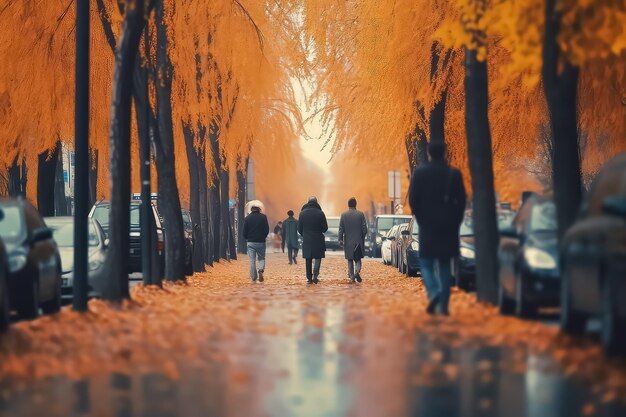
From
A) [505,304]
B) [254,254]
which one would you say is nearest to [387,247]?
[254,254]

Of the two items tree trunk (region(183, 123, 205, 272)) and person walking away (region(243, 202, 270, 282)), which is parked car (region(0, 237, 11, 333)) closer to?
person walking away (region(243, 202, 270, 282))

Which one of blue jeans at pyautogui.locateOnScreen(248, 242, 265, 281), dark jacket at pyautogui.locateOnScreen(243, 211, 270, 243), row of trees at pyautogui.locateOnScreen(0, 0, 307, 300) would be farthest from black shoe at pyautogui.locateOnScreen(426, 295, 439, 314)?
blue jeans at pyautogui.locateOnScreen(248, 242, 265, 281)

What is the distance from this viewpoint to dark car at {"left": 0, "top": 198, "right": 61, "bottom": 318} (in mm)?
17531

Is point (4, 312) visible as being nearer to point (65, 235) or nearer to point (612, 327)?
point (612, 327)

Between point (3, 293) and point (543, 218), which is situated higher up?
point (543, 218)

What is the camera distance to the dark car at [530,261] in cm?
1642

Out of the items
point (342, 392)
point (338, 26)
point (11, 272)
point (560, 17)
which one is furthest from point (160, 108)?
point (342, 392)

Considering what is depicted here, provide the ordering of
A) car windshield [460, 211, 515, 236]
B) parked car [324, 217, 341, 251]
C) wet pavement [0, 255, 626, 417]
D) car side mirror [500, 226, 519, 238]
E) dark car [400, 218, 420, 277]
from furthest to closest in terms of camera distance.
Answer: parked car [324, 217, 341, 251] < dark car [400, 218, 420, 277] < car windshield [460, 211, 515, 236] < car side mirror [500, 226, 519, 238] < wet pavement [0, 255, 626, 417]

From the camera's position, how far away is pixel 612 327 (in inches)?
465

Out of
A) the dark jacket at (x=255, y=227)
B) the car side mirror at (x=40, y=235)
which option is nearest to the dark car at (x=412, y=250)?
the dark jacket at (x=255, y=227)

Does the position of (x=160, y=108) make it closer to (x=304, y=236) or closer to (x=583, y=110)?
(x=304, y=236)

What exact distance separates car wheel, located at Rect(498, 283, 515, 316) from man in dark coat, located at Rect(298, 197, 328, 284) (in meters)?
12.8

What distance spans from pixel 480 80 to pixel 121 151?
5.05 m

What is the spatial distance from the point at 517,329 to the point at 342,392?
5555mm
